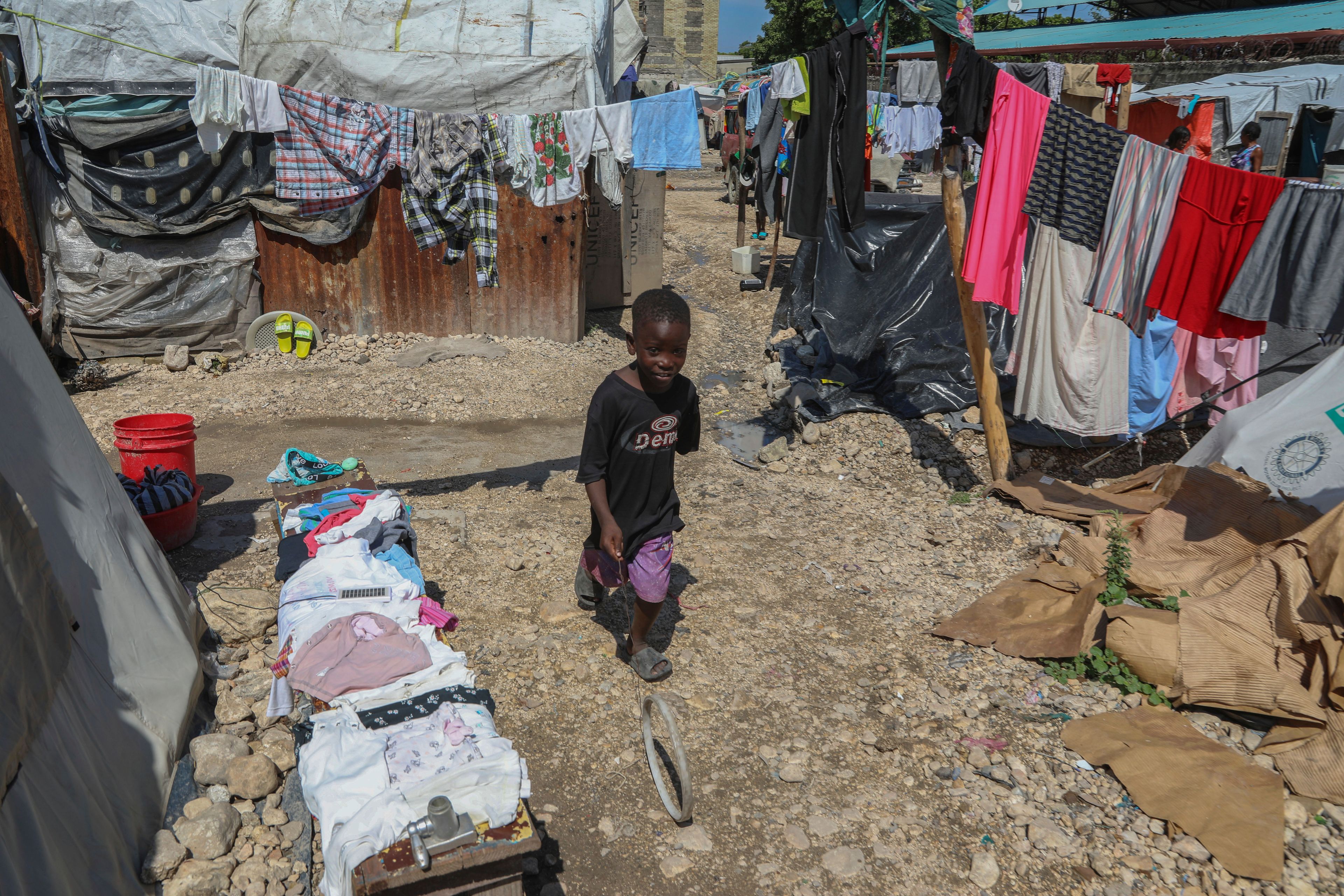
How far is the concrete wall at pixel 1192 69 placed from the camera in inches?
620

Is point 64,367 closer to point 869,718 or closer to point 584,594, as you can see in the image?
point 584,594

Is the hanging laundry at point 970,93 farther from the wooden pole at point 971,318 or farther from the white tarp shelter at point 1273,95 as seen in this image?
the white tarp shelter at point 1273,95

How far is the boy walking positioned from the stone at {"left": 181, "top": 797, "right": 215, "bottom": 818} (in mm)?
1706

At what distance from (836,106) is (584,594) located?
3.78 metres

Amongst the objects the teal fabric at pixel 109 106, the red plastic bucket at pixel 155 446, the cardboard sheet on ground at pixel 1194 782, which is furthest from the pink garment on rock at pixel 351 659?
the teal fabric at pixel 109 106

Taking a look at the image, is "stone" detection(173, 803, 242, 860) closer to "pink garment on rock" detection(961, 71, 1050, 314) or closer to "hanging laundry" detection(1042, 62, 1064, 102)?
"pink garment on rock" detection(961, 71, 1050, 314)

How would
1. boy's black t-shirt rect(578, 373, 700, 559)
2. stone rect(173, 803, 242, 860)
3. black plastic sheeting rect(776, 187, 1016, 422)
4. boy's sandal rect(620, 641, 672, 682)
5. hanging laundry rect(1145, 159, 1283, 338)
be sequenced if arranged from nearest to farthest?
stone rect(173, 803, 242, 860) < boy's black t-shirt rect(578, 373, 700, 559) < boy's sandal rect(620, 641, 672, 682) < hanging laundry rect(1145, 159, 1283, 338) < black plastic sheeting rect(776, 187, 1016, 422)

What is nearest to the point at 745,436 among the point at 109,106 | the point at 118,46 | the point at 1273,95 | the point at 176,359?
the point at 176,359

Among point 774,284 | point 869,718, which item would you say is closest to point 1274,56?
point 774,284

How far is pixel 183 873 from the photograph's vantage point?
2.65 metres

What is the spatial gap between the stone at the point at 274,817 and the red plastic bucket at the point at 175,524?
2.44 m

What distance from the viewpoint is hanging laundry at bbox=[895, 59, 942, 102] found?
15867mm

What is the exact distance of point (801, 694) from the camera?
388cm

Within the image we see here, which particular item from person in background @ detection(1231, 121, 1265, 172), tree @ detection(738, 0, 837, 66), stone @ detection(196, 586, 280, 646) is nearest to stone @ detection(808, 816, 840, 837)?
stone @ detection(196, 586, 280, 646)
